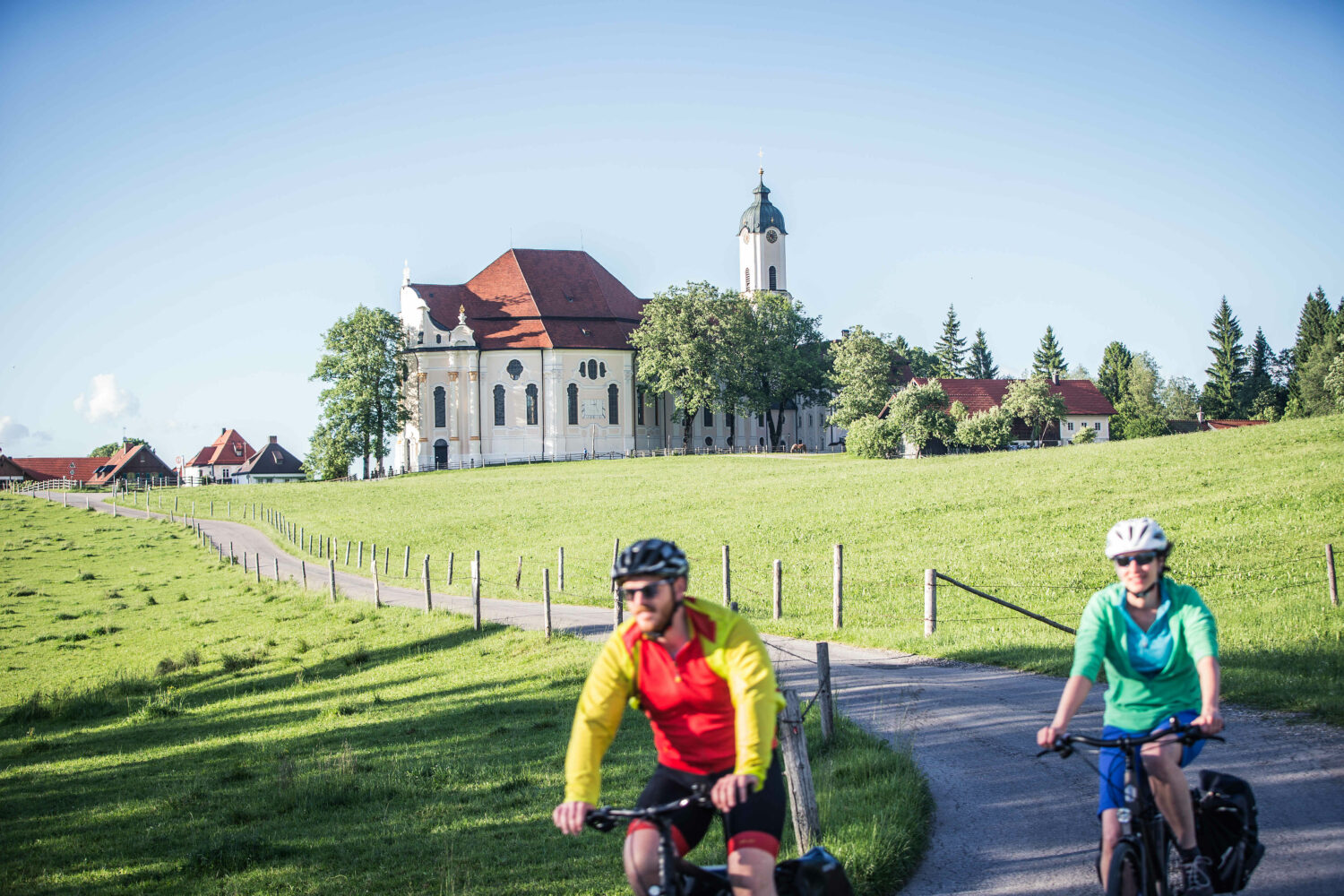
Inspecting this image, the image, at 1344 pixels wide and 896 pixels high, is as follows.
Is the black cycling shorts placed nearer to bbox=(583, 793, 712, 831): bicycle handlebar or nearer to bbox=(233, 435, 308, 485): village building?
bbox=(583, 793, 712, 831): bicycle handlebar

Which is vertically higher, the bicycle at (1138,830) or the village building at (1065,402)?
the village building at (1065,402)

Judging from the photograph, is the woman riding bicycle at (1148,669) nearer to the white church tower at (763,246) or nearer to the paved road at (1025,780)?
the paved road at (1025,780)

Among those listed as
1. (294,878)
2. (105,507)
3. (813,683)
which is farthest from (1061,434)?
(294,878)

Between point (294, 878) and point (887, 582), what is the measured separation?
15401 millimetres

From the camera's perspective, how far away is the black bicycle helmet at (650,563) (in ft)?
13.7

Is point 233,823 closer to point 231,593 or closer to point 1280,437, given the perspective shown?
point 231,593

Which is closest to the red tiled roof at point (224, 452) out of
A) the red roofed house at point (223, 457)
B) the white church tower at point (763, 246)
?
the red roofed house at point (223, 457)

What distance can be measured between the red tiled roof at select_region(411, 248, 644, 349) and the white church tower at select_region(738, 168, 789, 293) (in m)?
10.7

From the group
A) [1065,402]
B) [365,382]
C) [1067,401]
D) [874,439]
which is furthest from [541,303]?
[1067,401]

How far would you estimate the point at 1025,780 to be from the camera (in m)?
8.08

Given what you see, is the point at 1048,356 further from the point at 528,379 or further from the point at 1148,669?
the point at 1148,669

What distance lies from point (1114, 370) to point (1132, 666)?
126 metres

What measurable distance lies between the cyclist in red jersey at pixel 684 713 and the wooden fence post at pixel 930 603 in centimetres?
1113

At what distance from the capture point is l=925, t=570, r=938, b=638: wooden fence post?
15.1 meters
